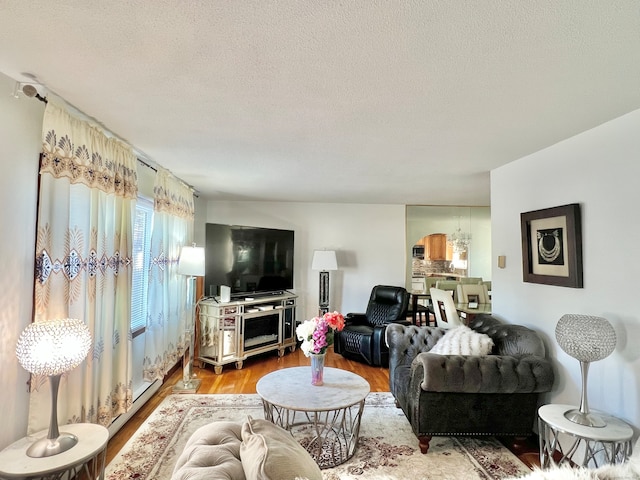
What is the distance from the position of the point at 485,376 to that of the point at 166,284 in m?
2.93

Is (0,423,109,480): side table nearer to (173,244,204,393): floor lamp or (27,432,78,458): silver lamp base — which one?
(27,432,78,458): silver lamp base

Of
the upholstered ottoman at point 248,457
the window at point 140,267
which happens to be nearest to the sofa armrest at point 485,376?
the upholstered ottoman at point 248,457

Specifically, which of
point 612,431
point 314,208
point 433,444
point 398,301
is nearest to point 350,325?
point 398,301

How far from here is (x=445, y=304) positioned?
3904 mm

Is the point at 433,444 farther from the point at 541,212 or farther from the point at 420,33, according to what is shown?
the point at 420,33

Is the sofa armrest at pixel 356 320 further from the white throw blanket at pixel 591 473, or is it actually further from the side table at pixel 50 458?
the white throw blanket at pixel 591 473

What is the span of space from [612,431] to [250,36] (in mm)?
2592

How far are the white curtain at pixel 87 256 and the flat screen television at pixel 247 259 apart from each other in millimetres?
1932

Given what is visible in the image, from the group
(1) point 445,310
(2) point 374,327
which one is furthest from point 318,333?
(2) point 374,327

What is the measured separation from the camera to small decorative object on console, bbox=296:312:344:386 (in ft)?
8.39

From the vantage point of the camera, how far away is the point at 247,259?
4.85 meters

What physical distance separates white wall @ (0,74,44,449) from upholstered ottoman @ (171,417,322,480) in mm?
1127

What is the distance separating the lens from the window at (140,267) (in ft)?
10.5

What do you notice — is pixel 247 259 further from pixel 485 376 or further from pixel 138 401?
pixel 485 376
